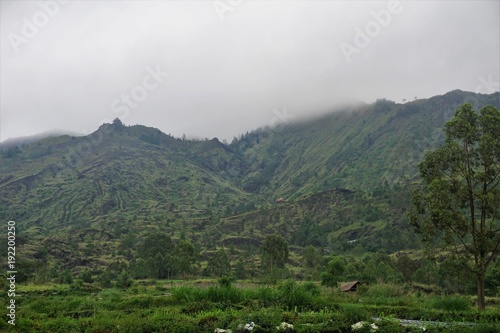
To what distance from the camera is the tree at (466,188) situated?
30.3 metres

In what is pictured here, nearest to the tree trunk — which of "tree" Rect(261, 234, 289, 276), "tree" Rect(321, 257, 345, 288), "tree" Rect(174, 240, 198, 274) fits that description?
"tree" Rect(321, 257, 345, 288)

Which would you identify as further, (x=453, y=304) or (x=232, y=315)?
(x=453, y=304)

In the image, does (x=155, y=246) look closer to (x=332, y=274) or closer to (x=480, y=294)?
(x=332, y=274)

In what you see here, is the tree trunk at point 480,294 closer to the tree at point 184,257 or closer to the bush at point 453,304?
the bush at point 453,304

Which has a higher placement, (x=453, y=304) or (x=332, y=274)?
(x=453, y=304)

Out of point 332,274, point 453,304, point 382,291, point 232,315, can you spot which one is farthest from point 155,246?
point 232,315

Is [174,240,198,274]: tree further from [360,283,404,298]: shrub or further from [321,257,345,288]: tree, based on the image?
[360,283,404,298]: shrub

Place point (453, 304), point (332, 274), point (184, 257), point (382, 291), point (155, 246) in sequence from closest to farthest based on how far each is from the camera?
point (453, 304) < point (382, 291) < point (332, 274) < point (184, 257) < point (155, 246)

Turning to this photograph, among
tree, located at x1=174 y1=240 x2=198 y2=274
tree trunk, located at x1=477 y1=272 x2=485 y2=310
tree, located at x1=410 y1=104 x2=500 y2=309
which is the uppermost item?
tree, located at x1=410 y1=104 x2=500 y2=309

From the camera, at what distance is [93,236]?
623ft

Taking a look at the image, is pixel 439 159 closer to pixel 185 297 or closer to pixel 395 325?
pixel 395 325

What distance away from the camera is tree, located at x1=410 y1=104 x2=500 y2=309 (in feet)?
99.5

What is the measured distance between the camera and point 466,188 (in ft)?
104

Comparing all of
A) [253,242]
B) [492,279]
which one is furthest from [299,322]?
[253,242]
